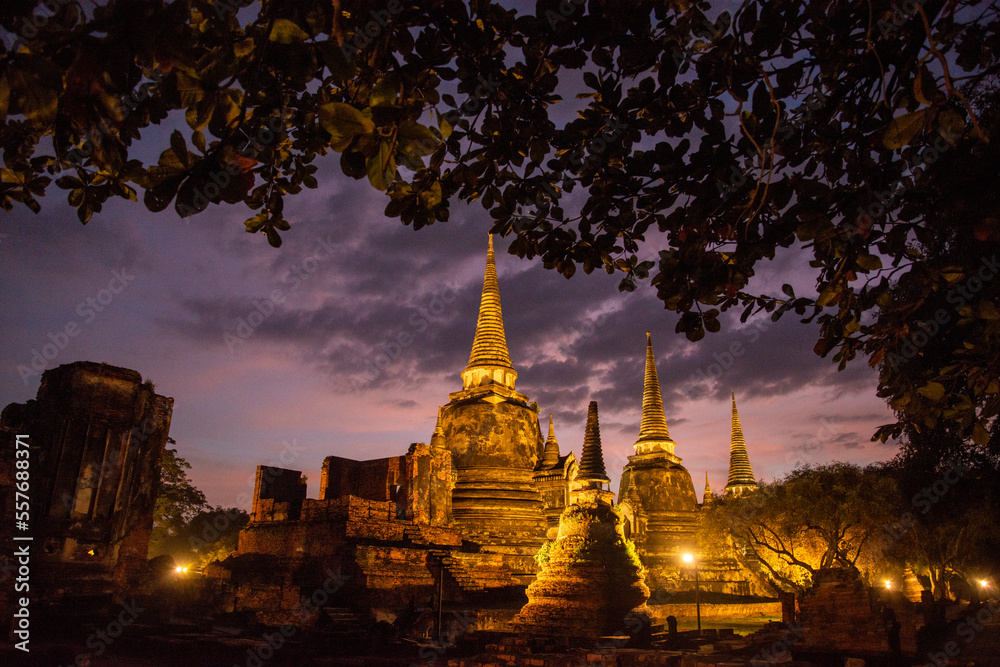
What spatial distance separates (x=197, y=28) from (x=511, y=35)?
1.40 m

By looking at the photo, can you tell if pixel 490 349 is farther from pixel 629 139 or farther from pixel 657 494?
pixel 629 139

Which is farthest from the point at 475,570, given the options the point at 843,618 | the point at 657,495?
the point at 657,495

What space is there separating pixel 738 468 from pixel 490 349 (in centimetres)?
1866

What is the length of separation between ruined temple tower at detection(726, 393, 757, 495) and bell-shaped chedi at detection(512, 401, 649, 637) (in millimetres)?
26283

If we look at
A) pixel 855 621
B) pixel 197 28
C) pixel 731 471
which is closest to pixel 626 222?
pixel 197 28

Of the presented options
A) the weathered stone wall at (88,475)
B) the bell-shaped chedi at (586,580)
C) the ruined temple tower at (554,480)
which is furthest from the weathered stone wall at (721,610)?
the weathered stone wall at (88,475)

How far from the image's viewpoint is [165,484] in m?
27.5

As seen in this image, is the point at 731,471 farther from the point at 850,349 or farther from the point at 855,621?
the point at 850,349

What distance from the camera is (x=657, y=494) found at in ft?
113

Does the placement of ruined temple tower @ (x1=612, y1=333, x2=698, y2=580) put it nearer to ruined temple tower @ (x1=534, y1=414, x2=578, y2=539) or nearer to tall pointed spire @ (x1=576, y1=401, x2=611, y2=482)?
ruined temple tower @ (x1=534, y1=414, x2=578, y2=539)

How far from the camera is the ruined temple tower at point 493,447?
86.8 feet

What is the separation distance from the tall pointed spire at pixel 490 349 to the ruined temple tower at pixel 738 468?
53.6ft

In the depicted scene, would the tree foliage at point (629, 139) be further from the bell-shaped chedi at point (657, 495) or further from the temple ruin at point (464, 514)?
the bell-shaped chedi at point (657, 495)

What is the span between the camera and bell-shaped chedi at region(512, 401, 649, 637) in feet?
42.3
